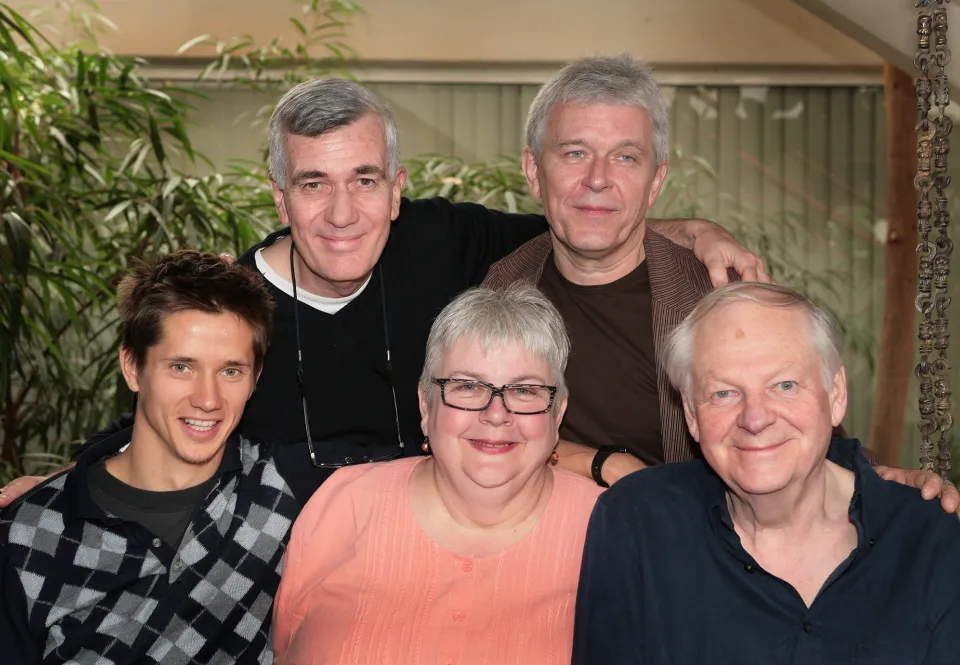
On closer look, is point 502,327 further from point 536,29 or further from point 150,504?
point 536,29

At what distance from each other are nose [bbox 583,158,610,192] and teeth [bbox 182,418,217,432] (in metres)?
1.01

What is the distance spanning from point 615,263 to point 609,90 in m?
0.41

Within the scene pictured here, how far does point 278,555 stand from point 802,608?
110cm

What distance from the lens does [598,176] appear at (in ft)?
8.06

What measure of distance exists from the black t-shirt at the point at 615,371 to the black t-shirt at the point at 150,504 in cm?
87

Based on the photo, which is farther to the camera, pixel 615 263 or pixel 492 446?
pixel 615 263

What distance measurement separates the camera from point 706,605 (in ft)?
6.42

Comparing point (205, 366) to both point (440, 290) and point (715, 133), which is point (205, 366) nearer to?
point (440, 290)

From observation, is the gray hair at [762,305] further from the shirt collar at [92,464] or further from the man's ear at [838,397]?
the shirt collar at [92,464]

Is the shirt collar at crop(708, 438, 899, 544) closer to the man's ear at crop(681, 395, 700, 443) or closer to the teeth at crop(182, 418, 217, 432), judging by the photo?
the man's ear at crop(681, 395, 700, 443)

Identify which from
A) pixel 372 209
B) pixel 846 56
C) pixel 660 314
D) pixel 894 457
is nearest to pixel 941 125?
pixel 660 314

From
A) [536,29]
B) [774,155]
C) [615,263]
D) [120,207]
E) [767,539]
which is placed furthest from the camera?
[774,155]

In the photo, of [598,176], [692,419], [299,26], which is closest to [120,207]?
[299,26]

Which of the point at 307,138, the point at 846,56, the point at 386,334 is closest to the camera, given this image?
the point at 307,138
